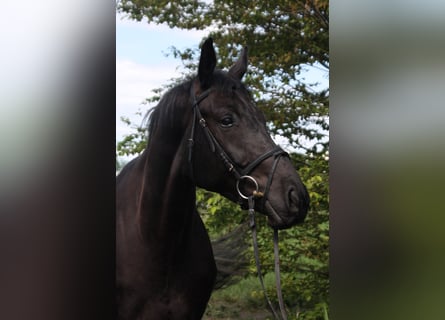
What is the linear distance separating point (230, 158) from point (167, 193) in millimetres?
348

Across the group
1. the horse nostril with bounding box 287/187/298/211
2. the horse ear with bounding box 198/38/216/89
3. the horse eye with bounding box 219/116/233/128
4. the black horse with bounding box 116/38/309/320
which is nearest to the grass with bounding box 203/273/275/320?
the black horse with bounding box 116/38/309/320

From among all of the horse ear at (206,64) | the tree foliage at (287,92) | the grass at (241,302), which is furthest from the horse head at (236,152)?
the grass at (241,302)

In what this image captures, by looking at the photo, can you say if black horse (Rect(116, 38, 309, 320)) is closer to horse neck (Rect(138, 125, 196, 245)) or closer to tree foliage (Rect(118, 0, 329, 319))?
horse neck (Rect(138, 125, 196, 245))

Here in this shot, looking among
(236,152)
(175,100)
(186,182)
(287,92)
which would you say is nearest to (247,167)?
(236,152)

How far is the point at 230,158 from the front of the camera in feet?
7.15

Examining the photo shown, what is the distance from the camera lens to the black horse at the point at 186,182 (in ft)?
7.06

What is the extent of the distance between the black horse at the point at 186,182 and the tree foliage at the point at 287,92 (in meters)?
0.23

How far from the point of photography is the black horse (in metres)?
2.15

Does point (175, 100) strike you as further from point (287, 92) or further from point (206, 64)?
point (287, 92)

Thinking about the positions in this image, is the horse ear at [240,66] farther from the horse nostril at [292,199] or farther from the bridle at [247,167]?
the horse nostril at [292,199]

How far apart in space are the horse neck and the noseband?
0.09 meters
